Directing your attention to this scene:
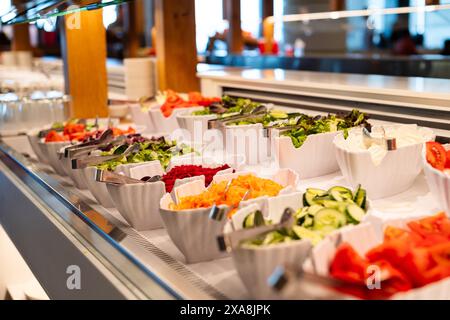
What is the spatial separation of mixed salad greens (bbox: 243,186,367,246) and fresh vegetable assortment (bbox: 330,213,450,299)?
9 cm

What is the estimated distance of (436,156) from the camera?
146 cm

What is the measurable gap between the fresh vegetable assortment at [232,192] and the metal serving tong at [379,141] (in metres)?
0.31

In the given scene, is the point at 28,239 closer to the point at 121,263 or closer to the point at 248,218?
the point at 121,263

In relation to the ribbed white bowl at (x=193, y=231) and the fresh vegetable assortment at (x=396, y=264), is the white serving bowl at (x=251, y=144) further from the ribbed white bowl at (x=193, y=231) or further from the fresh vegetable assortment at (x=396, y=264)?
the fresh vegetable assortment at (x=396, y=264)

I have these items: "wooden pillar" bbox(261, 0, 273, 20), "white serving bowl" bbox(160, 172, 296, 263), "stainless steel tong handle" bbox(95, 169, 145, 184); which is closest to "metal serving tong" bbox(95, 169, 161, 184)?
"stainless steel tong handle" bbox(95, 169, 145, 184)

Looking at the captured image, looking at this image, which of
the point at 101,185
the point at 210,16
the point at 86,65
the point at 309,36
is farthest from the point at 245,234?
the point at 210,16

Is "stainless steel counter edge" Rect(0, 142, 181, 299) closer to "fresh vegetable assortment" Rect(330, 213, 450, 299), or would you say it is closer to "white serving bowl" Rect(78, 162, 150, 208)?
"white serving bowl" Rect(78, 162, 150, 208)

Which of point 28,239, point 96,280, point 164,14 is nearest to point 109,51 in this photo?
point 164,14

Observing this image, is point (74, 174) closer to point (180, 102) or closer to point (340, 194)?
point (180, 102)

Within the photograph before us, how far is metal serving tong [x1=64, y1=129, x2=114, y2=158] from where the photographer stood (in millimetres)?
1979

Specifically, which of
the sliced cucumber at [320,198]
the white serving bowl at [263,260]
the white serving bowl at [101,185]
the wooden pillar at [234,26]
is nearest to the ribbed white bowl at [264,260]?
the white serving bowl at [263,260]

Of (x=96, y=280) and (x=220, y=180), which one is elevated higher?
(x=220, y=180)

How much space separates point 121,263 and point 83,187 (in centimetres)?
73

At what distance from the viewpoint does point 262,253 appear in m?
1.03
